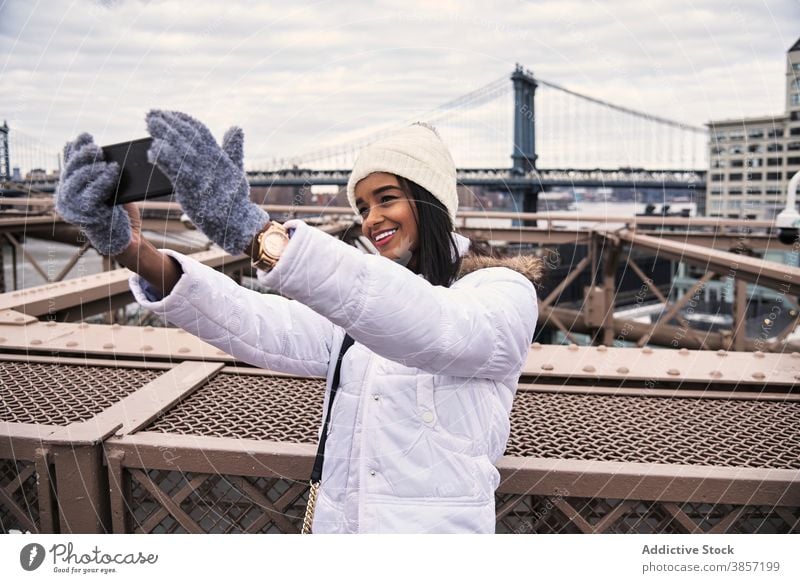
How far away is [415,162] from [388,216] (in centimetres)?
12

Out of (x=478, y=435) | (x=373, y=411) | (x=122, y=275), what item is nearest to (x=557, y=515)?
(x=478, y=435)

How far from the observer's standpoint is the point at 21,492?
6.14ft

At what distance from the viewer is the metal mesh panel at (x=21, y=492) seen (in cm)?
180

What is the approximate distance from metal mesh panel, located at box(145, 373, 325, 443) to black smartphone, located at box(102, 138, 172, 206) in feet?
3.11

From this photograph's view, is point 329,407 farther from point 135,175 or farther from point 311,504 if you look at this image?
point 135,175

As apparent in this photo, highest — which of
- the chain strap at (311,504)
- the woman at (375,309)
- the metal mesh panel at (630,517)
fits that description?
the woman at (375,309)

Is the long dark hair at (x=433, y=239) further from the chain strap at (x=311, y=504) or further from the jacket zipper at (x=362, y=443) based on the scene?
the chain strap at (x=311, y=504)

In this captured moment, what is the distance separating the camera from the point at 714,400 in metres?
2.13

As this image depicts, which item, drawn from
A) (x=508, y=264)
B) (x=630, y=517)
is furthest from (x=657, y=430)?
(x=508, y=264)

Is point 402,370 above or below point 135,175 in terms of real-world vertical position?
below

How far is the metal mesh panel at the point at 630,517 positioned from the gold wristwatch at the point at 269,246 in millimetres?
1013

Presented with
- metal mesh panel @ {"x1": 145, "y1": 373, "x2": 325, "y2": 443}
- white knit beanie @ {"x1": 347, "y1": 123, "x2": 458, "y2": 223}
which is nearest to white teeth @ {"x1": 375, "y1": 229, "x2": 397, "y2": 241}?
white knit beanie @ {"x1": 347, "y1": 123, "x2": 458, "y2": 223}

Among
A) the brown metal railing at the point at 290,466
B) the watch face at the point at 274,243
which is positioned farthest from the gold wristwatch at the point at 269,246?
the brown metal railing at the point at 290,466
